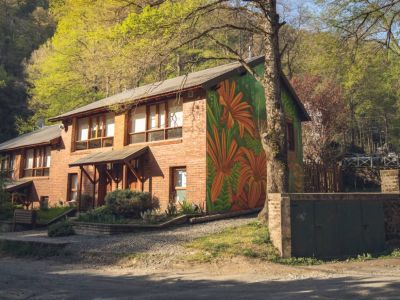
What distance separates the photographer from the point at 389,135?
43.6 m

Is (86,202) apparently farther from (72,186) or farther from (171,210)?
(171,210)

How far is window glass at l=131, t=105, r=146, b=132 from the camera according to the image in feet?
65.9

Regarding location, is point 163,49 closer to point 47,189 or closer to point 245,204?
point 245,204

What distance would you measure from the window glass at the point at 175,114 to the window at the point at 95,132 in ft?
14.3

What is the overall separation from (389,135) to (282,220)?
37980mm

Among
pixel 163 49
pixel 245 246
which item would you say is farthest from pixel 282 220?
pixel 163 49

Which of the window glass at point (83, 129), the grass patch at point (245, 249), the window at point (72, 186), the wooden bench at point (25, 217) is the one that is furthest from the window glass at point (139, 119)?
the grass patch at point (245, 249)

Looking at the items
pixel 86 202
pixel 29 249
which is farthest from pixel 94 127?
pixel 29 249

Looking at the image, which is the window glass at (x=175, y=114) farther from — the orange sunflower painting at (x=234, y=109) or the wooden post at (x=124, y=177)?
the wooden post at (x=124, y=177)

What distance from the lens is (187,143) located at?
1767 centimetres

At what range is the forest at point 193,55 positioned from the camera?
1303 centimetres

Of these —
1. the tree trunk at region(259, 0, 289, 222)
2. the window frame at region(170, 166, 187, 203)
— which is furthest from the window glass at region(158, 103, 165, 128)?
the tree trunk at region(259, 0, 289, 222)

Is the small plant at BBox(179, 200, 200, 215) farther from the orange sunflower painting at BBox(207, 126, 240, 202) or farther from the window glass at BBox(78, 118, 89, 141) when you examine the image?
the window glass at BBox(78, 118, 89, 141)

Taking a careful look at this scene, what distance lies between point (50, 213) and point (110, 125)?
18.9ft
